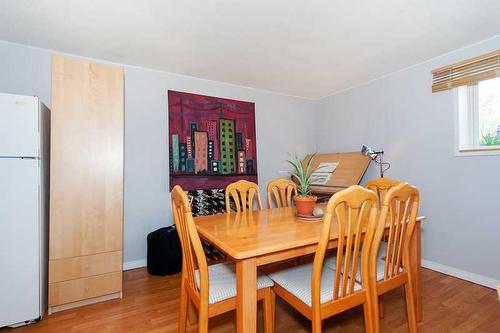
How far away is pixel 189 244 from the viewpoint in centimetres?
136

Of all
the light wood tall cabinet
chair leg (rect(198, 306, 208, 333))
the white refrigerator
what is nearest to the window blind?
chair leg (rect(198, 306, 208, 333))

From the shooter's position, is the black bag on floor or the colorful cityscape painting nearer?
the black bag on floor

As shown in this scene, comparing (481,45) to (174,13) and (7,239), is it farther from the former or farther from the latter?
(7,239)

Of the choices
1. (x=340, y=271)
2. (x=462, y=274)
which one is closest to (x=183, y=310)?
(x=340, y=271)

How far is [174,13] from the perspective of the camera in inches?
73.8

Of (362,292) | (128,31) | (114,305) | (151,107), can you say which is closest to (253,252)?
(362,292)

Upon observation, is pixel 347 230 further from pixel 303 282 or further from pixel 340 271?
pixel 303 282

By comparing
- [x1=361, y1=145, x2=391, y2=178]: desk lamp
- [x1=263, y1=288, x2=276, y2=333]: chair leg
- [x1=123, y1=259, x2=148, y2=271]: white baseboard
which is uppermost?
[x1=361, y1=145, x2=391, y2=178]: desk lamp

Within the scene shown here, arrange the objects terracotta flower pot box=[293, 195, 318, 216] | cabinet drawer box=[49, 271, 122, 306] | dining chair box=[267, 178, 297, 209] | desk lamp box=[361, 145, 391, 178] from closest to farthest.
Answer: terracotta flower pot box=[293, 195, 318, 216] < cabinet drawer box=[49, 271, 122, 306] < dining chair box=[267, 178, 297, 209] < desk lamp box=[361, 145, 391, 178]

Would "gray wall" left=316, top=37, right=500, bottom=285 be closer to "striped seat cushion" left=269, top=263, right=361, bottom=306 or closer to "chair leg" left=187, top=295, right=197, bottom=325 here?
"striped seat cushion" left=269, top=263, right=361, bottom=306

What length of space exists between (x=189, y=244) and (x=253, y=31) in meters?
1.79

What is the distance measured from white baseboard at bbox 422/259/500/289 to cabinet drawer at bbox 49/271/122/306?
3151mm

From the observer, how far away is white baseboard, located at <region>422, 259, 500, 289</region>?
2.27m

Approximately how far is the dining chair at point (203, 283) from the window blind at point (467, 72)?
2644mm
